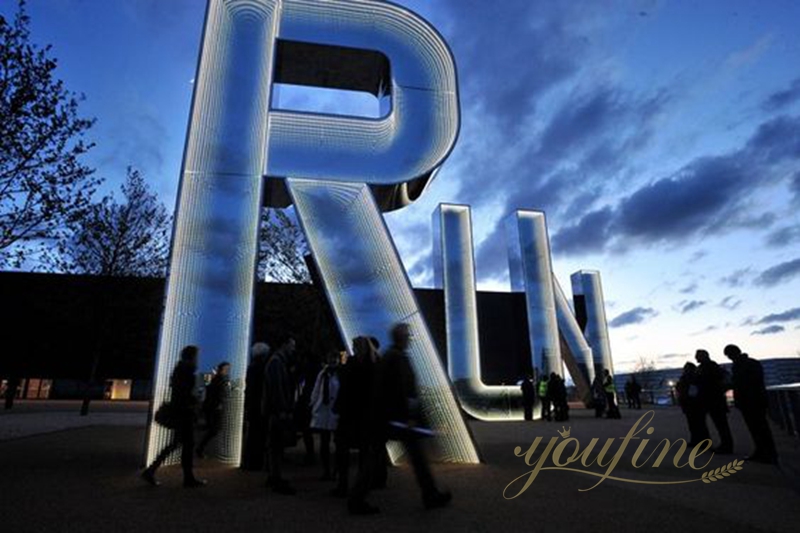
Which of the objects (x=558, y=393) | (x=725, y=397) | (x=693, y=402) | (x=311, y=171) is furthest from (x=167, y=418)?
(x=558, y=393)

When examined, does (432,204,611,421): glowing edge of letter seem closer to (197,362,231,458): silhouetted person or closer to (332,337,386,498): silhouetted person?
(197,362,231,458): silhouetted person

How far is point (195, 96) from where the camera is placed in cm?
734

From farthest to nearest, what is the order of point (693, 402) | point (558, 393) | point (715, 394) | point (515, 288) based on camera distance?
1. point (515, 288)
2. point (558, 393)
3. point (693, 402)
4. point (715, 394)

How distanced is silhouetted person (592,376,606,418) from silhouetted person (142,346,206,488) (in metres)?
14.7

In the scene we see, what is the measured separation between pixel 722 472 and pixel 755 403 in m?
1.26

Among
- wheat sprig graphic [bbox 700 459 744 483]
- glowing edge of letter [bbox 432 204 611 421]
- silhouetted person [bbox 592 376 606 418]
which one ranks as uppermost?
glowing edge of letter [bbox 432 204 611 421]

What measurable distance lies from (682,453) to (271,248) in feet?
49.5

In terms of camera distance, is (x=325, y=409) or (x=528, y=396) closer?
(x=325, y=409)

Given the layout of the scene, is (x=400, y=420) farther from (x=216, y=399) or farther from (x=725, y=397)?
(x=725, y=397)

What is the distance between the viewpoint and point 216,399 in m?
6.14

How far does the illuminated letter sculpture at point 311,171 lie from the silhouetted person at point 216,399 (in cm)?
16

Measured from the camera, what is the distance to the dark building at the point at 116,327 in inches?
769

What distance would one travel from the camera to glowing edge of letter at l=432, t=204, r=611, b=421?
15.1 meters

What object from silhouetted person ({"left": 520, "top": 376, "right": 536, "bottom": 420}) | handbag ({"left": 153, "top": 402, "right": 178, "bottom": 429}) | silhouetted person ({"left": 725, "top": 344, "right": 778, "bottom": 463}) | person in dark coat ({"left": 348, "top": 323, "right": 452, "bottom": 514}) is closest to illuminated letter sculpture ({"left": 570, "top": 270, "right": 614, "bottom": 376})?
silhouetted person ({"left": 520, "top": 376, "right": 536, "bottom": 420})
